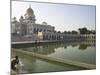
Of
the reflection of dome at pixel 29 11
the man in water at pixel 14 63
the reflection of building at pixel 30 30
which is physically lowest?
the man in water at pixel 14 63

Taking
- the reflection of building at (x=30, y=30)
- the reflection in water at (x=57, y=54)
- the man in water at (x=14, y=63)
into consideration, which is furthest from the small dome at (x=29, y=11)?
the man in water at (x=14, y=63)

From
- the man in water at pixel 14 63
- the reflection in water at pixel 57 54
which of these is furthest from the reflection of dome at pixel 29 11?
the man in water at pixel 14 63

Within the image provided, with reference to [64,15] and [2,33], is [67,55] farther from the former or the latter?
[2,33]

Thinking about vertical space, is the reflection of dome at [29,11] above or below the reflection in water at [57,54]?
above

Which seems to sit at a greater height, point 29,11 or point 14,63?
point 29,11

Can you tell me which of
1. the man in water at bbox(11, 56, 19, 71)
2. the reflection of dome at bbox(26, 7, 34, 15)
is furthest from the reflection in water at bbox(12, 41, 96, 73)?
the reflection of dome at bbox(26, 7, 34, 15)

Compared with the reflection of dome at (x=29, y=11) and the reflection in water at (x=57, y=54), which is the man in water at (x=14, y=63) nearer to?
the reflection in water at (x=57, y=54)

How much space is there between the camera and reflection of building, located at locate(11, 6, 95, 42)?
7.04 ft

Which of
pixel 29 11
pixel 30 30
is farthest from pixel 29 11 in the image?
pixel 30 30

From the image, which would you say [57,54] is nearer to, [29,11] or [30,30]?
[30,30]

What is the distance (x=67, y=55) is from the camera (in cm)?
232

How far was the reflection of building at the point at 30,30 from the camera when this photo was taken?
84.4 inches

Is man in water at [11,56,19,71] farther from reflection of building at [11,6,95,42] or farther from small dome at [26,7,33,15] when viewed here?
small dome at [26,7,33,15]

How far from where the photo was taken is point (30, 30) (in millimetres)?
2197
